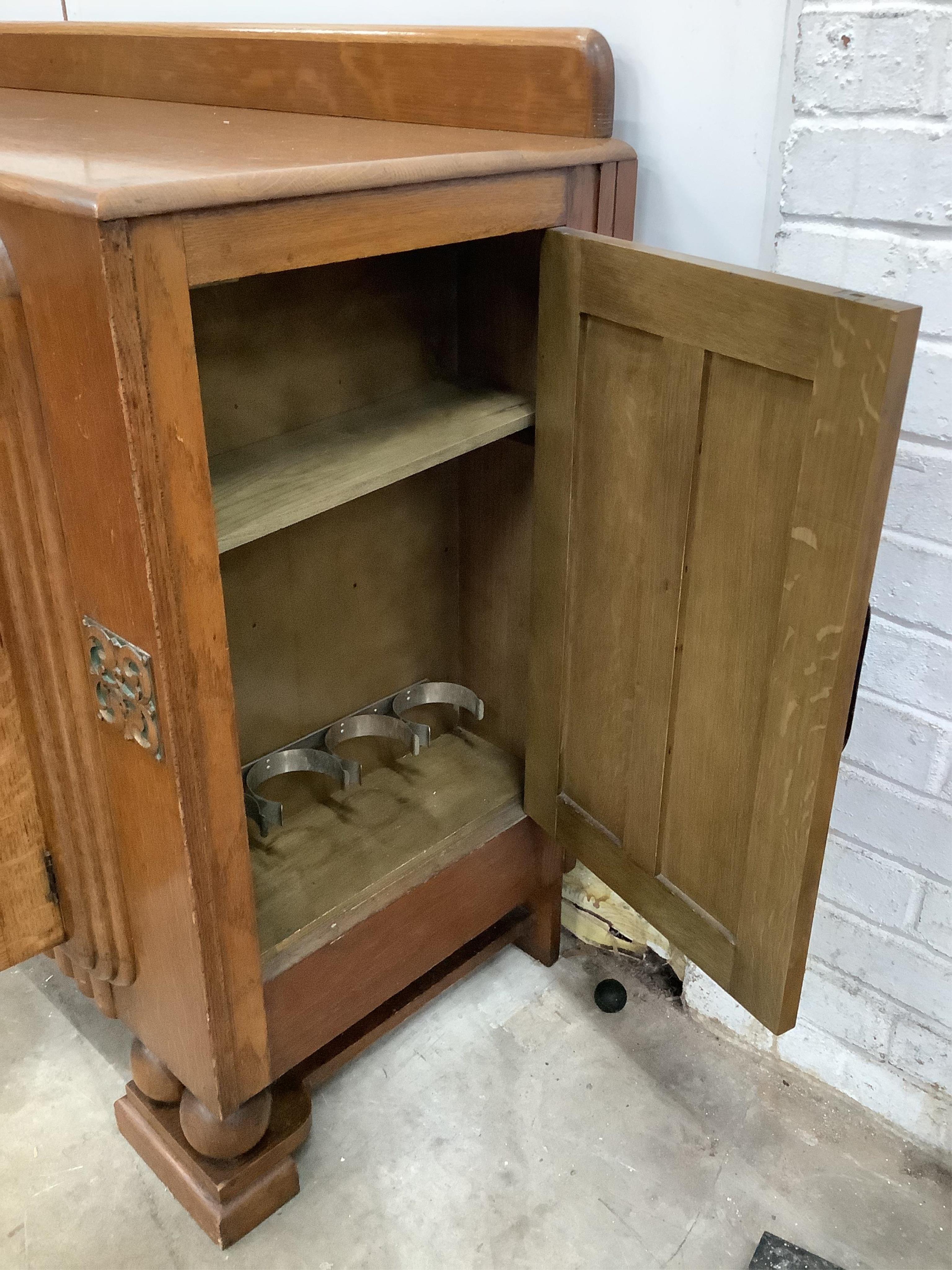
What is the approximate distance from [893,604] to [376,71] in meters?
0.72

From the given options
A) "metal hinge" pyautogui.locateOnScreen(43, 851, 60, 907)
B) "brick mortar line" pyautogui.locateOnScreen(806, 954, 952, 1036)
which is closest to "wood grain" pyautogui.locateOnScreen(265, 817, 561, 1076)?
"metal hinge" pyautogui.locateOnScreen(43, 851, 60, 907)

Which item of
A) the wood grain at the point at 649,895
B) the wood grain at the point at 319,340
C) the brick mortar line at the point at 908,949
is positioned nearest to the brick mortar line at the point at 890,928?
the brick mortar line at the point at 908,949

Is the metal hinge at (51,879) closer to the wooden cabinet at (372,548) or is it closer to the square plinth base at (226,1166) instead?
the wooden cabinet at (372,548)

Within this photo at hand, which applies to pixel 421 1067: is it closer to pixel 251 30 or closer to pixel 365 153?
→ pixel 365 153

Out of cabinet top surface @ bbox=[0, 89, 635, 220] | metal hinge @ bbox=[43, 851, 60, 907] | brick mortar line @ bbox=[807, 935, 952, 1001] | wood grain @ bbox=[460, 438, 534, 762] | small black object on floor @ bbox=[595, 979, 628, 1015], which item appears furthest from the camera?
small black object on floor @ bbox=[595, 979, 628, 1015]

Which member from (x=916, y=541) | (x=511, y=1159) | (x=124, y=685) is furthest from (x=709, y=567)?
(x=511, y=1159)

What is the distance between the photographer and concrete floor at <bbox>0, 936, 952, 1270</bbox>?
1.06 m

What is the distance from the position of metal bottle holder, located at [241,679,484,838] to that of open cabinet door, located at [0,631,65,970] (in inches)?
8.9

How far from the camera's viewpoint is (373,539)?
1.25 meters

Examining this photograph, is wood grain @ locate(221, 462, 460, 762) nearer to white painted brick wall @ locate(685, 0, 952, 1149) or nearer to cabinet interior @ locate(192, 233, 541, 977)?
cabinet interior @ locate(192, 233, 541, 977)

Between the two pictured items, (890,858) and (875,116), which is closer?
(875,116)

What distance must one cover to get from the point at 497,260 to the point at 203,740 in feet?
1.97

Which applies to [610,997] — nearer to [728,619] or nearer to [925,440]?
[728,619]

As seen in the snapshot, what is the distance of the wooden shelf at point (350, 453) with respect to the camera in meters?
0.88
